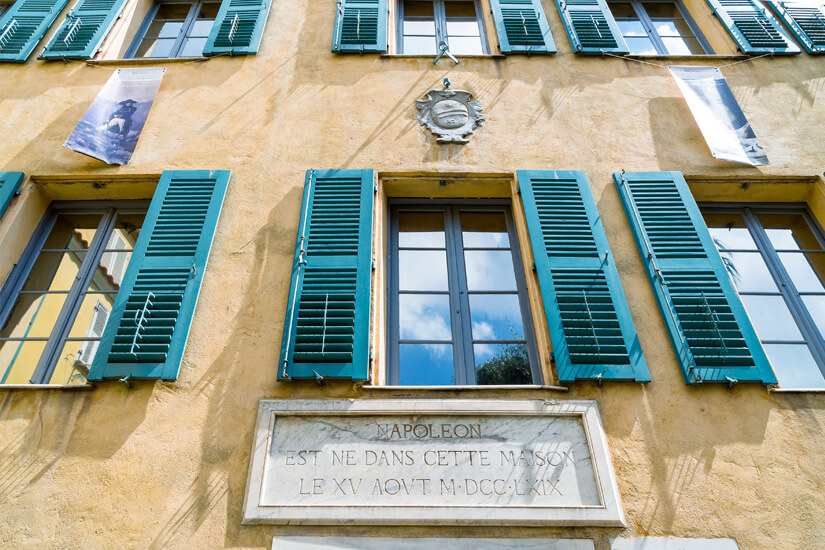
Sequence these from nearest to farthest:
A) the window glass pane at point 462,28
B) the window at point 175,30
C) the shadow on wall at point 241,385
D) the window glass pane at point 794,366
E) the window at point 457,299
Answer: the shadow on wall at point 241,385 < the window glass pane at point 794,366 < the window at point 457,299 < the window at point 175,30 < the window glass pane at point 462,28

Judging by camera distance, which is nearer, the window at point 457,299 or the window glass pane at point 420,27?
the window at point 457,299

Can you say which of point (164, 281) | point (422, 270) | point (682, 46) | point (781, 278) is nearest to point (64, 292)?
point (164, 281)

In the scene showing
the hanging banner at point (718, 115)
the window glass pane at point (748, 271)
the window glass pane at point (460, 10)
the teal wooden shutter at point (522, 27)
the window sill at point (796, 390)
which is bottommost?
the window sill at point (796, 390)

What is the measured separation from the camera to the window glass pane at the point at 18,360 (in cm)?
394

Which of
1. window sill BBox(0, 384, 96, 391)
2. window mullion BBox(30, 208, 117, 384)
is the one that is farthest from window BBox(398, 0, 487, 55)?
window sill BBox(0, 384, 96, 391)

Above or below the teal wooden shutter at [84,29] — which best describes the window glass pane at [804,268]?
below

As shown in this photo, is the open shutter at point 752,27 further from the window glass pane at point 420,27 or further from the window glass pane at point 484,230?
the window glass pane at point 484,230

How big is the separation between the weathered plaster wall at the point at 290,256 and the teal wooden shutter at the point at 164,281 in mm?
103

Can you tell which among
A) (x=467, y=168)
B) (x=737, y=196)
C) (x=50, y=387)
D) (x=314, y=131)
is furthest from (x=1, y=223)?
(x=737, y=196)

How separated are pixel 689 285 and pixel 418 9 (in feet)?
14.7

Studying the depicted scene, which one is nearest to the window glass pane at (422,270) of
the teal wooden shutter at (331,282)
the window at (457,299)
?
the window at (457,299)

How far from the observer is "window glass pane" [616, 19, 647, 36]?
6473 mm

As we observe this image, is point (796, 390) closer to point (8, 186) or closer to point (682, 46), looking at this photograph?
point (682, 46)

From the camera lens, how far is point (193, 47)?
631cm
